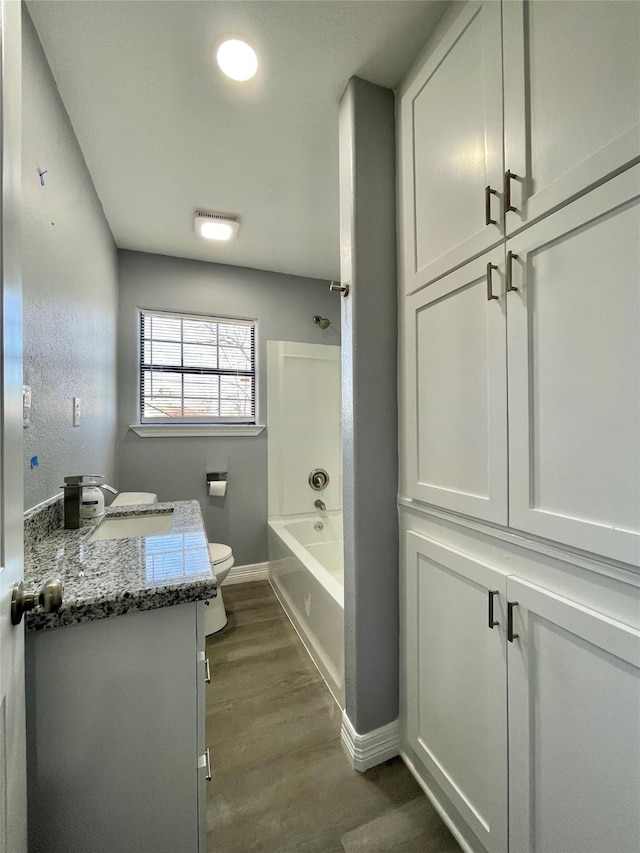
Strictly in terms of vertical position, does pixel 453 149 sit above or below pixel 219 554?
above

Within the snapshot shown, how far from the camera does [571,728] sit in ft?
2.36

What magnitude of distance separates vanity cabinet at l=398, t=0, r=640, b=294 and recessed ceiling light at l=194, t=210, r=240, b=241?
4.15 ft

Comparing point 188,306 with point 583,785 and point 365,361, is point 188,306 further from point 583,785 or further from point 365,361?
point 583,785

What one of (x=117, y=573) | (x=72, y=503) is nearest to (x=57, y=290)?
(x=72, y=503)

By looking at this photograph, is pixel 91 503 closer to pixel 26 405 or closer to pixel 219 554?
pixel 26 405

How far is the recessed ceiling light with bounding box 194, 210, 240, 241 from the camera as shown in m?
2.15

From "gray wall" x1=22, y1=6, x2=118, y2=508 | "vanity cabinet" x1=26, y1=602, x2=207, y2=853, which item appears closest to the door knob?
"vanity cabinet" x1=26, y1=602, x2=207, y2=853

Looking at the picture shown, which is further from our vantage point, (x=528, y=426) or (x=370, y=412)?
(x=370, y=412)

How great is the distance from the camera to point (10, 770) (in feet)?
1.90

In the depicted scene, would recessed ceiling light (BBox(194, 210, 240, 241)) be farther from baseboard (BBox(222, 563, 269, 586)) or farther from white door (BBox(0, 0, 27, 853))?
baseboard (BBox(222, 563, 269, 586))

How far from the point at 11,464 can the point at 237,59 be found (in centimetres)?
151

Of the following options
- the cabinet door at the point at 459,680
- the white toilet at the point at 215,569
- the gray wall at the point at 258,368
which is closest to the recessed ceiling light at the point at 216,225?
the gray wall at the point at 258,368

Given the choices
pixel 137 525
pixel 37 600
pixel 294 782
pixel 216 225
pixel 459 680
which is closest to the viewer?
pixel 37 600

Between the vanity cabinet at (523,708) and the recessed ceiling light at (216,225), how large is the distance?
2146mm
